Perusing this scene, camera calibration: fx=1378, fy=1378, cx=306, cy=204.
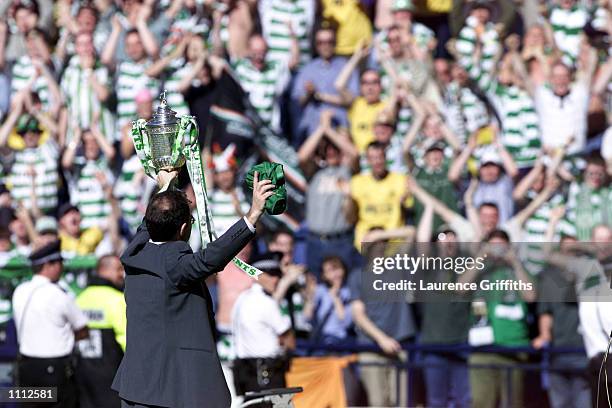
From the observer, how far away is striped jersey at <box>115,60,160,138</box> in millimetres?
12359

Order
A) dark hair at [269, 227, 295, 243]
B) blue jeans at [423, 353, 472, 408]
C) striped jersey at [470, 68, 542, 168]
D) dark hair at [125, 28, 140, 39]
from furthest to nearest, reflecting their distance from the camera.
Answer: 1. dark hair at [125, 28, 140, 39]
2. striped jersey at [470, 68, 542, 168]
3. dark hair at [269, 227, 295, 243]
4. blue jeans at [423, 353, 472, 408]

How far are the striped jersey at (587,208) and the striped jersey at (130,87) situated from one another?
3803 mm

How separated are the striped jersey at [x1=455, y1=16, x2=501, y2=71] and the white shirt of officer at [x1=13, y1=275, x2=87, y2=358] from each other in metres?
4.08

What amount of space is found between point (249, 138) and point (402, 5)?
5.91 feet

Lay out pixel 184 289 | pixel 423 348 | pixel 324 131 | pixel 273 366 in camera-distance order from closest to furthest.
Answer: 1. pixel 184 289
2. pixel 273 366
3. pixel 423 348
4. pixel 324 131

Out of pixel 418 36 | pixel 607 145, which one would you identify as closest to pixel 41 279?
pixel 418 36

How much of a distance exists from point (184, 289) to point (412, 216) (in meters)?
5.76

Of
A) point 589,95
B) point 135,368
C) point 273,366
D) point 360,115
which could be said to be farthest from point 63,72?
point 135,368

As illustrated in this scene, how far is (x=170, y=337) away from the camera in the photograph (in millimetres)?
6129

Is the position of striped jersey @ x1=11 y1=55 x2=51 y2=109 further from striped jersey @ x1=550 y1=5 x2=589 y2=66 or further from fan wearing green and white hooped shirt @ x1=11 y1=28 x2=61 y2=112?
striped jersey @ x1=550 y1=5 x2=589 y2=66

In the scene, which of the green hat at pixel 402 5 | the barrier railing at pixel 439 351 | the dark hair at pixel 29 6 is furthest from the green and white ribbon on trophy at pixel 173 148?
the dark hair at pixel 29 6

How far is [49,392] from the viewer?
10.5m

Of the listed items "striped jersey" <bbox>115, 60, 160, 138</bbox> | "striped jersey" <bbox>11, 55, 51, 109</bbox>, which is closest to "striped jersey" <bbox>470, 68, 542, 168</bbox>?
"striped jersey" <bbox>115, 60, 160, 138</bbox>

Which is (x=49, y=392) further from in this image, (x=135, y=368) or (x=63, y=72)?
(x=135, y=368)
